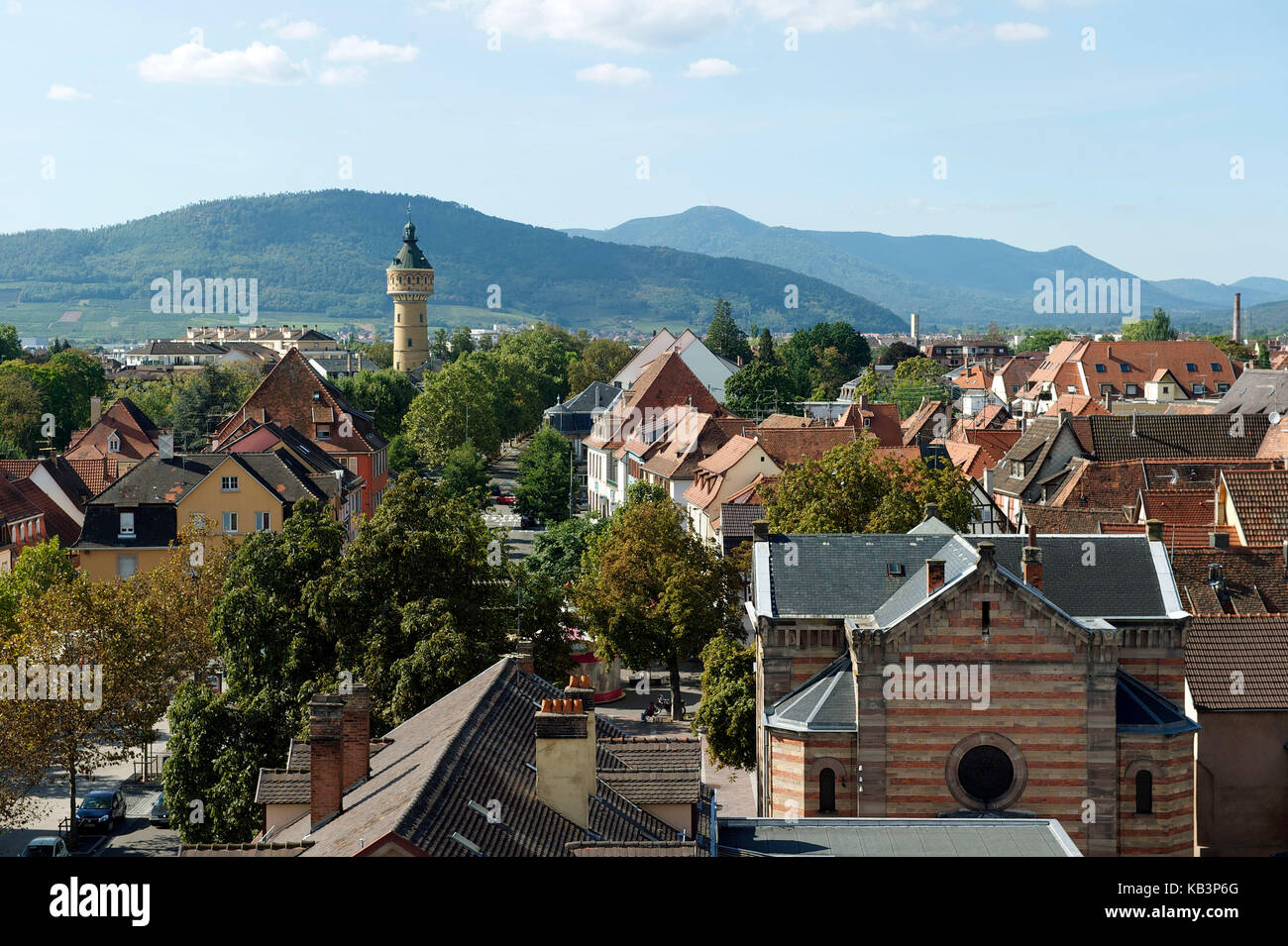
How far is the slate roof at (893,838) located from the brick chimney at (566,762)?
7.66 ft

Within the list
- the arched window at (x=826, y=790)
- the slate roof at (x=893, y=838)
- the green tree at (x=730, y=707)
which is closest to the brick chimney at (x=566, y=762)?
the slate roof at (x=893, y=838)

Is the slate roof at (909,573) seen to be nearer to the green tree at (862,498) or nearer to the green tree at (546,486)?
the green tree at (862,498)

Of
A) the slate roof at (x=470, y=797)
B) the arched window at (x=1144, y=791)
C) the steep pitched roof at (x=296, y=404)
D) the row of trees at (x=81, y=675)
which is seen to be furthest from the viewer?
the steep pitched roof at (x=296, y=404)

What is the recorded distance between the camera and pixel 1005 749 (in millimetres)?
30547

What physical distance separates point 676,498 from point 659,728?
121ft

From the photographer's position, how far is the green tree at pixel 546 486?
352 feet

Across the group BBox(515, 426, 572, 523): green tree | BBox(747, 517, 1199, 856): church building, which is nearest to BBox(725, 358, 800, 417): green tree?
BBox(515, 426, 572, 523): green tree

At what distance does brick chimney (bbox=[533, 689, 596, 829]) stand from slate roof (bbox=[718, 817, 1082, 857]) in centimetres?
234

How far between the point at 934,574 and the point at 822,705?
3.82 metres

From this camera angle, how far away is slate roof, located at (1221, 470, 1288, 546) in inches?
1956

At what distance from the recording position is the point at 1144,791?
31203 mm

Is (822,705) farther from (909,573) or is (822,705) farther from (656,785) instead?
(656,785)
